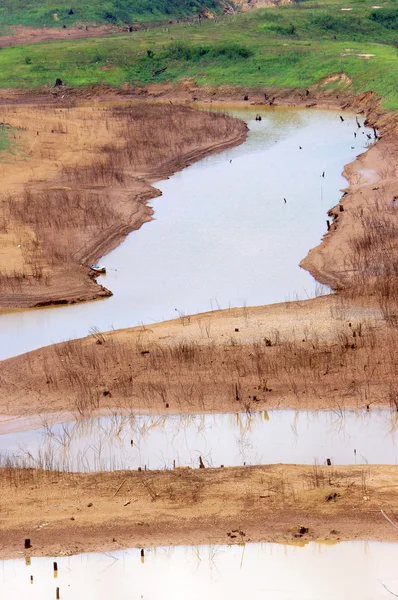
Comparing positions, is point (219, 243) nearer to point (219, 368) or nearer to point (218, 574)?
point (219, 368)

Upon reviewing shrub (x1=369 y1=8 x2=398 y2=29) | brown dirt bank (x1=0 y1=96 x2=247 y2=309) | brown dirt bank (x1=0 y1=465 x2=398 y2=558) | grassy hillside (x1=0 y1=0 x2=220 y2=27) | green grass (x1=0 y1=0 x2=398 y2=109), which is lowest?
brown dirt bank (x1=0 y1=465 x2=398 y2=558)

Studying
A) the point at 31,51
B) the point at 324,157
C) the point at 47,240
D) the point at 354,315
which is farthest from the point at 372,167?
the point at 31,51

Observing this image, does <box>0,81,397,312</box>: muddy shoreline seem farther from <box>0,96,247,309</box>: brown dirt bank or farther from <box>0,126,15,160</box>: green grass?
<box>0,126,15,160</box>: green grass

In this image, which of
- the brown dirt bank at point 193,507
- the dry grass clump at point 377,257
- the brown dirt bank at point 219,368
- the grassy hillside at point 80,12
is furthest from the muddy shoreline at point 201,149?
the grassy hillside at point 80,12

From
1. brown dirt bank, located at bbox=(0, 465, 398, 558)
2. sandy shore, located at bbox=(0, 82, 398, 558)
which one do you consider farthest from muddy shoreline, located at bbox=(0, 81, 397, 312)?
brown dirt bank, located at bbox=(0, 465, 398, 558)

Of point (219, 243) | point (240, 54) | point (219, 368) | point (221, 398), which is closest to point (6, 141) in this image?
point (219, 243)

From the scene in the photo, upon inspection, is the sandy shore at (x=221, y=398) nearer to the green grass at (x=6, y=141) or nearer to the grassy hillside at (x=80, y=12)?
the green grass at (x=6, y=141)
